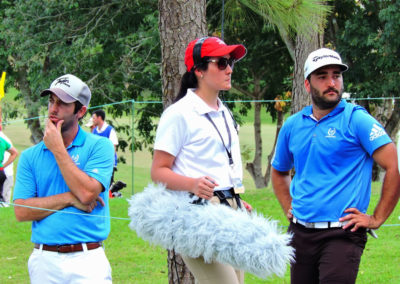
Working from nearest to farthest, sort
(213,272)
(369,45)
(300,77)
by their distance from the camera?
(213,272) → (300,77) → (369,45)

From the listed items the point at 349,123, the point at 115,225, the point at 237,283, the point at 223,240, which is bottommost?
the point at 115,225

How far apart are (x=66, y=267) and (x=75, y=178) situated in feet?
1.64

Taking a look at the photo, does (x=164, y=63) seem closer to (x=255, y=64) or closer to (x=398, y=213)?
(x=398, y=213)

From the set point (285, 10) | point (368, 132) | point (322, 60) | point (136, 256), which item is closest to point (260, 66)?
point (136, 256)

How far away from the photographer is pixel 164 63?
508 centimetres

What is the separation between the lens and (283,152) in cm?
421

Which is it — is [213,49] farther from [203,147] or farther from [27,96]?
[27,96]

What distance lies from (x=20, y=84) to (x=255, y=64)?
10.7 meters

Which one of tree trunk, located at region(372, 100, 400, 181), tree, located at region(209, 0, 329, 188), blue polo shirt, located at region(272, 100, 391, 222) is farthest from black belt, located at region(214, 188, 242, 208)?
tree trunk, located at region(372, 100, 400, 181)

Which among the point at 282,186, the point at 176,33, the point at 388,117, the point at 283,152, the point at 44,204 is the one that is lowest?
the point at 388,117

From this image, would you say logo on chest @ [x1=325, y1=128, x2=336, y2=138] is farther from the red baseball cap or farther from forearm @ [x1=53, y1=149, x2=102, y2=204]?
forearm @ [x1=53, y1=149, x2=102, y2=204]

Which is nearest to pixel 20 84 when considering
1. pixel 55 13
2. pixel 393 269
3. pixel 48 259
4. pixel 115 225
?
pixel 55 13

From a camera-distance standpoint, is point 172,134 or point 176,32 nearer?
point 172,134

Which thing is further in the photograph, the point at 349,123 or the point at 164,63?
the point at 164,63
